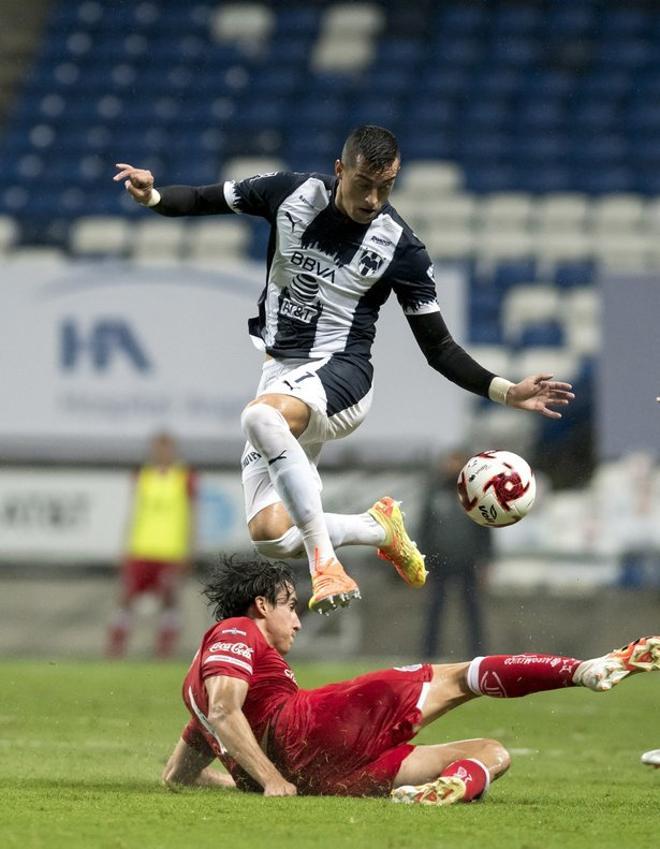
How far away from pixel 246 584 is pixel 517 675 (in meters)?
1.07

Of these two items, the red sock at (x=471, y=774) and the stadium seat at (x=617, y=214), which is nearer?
the red sock at (x=471, y=774)

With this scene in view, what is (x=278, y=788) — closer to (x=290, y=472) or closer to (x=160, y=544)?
(x=290, y=472)

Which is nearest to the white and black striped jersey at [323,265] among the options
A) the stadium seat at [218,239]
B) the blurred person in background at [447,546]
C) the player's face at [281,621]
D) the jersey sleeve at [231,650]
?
the player's face at [281,621]

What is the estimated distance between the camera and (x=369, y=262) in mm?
6543

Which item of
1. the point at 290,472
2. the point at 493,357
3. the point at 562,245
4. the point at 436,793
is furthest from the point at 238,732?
the point at 562,245

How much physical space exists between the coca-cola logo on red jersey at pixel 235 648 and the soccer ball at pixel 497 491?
1.30m

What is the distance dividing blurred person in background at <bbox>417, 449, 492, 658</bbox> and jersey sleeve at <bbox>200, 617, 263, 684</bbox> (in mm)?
6591

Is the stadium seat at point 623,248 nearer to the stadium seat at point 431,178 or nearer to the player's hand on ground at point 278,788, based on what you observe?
the stadium seat at point 431,178

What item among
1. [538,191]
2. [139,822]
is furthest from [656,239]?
[139,822]

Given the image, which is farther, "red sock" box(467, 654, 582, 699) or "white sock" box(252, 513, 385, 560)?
"white sock" box(252, 513, 385, 560)

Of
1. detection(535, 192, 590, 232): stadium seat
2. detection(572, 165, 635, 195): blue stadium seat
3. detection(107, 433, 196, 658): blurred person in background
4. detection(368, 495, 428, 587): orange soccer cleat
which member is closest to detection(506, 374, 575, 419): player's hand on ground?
detection(368, 495, 428, 587): orange soccer cleat

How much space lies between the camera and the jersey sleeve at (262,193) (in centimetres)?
654

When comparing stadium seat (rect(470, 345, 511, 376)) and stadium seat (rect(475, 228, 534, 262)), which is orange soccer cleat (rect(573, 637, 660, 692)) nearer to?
stadium seat (rect(470, 345, 511, 376))

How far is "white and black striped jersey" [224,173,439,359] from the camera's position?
257 inches
